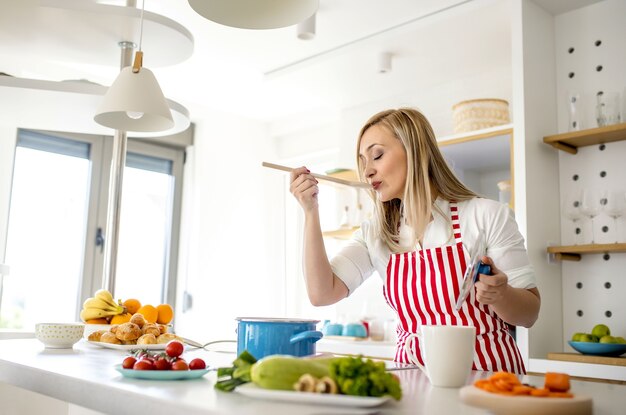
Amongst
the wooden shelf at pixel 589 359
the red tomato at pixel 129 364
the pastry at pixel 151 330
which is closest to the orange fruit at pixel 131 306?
the pastry at pixel 151 330

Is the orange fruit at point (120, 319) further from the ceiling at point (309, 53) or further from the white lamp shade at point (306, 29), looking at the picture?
the white lamp shade at point (306, 29)

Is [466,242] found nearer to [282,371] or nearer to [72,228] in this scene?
[282,371]

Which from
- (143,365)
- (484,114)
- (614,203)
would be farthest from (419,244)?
(484,114)

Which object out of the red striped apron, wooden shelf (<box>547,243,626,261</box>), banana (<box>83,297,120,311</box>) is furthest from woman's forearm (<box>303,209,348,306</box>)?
wooden shelf (<box>547,243,626,261</box>)

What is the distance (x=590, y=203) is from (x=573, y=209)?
0.55 feet

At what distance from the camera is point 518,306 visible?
1.55 metres

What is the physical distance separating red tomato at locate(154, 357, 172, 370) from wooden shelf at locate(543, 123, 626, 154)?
237 cm

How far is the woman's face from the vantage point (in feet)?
5.94

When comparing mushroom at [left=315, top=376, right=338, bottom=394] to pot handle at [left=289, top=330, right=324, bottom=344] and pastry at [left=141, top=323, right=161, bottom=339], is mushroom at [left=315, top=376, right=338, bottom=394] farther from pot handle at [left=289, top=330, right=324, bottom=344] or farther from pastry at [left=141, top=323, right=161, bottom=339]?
pastry at [left=141, top=323, right=161, bottom=339]

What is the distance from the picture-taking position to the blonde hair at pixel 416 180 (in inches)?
69.9

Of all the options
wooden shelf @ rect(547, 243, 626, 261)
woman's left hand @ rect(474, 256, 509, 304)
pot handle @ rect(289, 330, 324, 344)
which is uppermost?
wooden shelf @ rect(547, 243, 626, 261)

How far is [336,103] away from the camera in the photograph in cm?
463

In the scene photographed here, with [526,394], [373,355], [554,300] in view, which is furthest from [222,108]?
[526,394]

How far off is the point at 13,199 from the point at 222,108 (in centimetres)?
172
